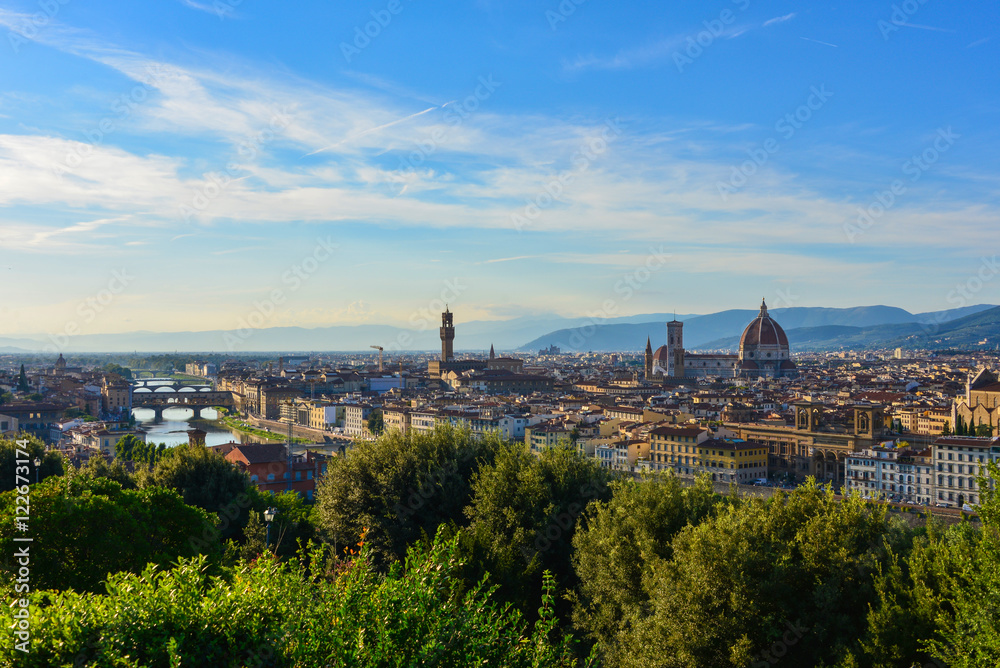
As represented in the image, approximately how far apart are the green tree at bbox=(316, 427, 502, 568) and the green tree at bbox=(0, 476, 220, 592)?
329cm

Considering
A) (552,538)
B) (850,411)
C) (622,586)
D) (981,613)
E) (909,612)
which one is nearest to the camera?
(981,613)

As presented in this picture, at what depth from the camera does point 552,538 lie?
12078 millimetres

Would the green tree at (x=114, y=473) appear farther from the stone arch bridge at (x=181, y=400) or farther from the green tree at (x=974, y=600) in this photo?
the stone arch bridge at (x=181, y=400)

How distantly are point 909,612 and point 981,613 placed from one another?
1097mm

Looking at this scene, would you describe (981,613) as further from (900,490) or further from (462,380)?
(462,380)

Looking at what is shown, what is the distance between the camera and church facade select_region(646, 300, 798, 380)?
98250mm

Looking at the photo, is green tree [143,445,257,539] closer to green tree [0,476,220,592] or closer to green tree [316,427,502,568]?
green tree [316,427,502,568]

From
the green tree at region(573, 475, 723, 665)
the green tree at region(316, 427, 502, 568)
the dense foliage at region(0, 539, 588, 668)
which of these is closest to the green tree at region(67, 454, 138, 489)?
the green tree at region(316, 427, 502, 568)

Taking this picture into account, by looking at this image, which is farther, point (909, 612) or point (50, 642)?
point (909, 612)

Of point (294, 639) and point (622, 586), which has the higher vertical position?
point (294, 639)

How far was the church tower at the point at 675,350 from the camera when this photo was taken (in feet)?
336

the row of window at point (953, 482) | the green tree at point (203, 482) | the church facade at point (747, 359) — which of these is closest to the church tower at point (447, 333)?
the church facade at point (747, 359)

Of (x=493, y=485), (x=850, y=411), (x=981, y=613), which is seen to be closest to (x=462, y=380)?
(x=850, y=411)

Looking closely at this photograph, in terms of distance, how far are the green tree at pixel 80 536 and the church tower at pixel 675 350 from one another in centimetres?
9480
